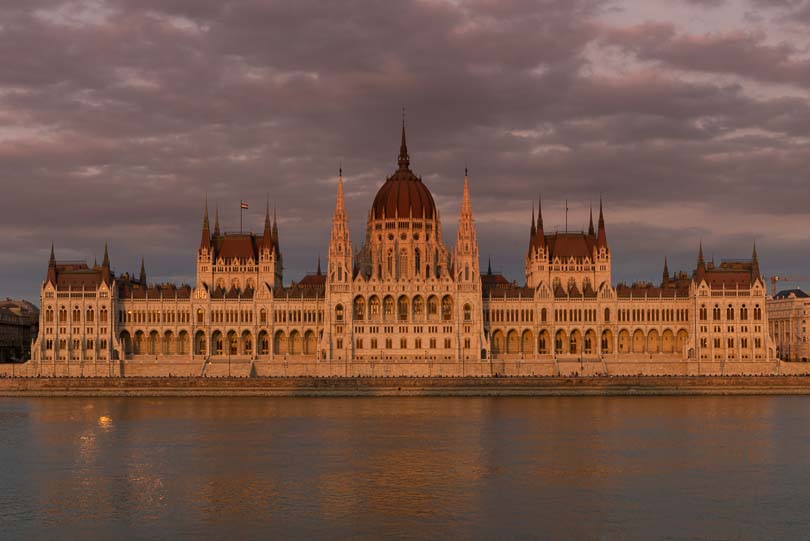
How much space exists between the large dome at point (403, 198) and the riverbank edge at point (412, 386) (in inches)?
1012

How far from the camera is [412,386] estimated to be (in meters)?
117

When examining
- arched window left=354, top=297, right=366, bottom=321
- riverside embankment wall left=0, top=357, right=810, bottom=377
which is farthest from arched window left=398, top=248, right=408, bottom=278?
riverside embankment wall left=0, top=357, right=810, bottom=377

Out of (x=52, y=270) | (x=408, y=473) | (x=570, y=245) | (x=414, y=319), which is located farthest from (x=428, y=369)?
(x=408, y=473)

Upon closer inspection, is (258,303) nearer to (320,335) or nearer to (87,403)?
(320,335)

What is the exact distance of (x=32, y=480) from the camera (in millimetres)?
59719

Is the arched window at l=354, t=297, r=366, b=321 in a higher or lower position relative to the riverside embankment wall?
higher

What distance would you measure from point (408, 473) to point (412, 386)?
2193 inches

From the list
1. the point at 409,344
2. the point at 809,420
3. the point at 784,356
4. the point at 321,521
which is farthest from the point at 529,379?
the point at 321,521

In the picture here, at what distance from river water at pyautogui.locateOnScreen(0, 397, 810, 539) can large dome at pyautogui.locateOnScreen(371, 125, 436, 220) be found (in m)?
45.5

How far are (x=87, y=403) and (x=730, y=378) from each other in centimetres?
6168

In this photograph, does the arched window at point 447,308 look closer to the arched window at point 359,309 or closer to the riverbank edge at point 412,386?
the arched window at point 359,309

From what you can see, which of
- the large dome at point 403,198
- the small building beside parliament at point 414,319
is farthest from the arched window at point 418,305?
the large dome at point 403,198

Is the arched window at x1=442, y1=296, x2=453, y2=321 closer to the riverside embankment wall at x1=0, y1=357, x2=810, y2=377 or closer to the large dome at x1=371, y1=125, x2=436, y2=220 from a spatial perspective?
the riverside embankment wall at x1=0, y1=357, x2=810, y2=377

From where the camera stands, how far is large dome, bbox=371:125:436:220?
454ft
